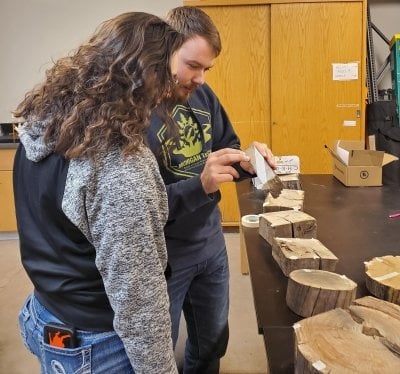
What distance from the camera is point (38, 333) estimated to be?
90 centimetres

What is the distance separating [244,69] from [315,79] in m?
0.58

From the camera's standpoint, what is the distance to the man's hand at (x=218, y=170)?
1.17 meters

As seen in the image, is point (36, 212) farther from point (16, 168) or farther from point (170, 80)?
point (170, 80)

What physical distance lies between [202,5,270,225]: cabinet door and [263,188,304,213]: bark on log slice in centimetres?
168

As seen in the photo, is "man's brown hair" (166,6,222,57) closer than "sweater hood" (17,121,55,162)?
No

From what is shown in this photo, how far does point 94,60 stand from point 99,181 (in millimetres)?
219

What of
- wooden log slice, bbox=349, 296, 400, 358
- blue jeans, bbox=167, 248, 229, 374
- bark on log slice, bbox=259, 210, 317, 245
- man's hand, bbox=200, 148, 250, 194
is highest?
man's hand, bbox=200, 148, 250, 194

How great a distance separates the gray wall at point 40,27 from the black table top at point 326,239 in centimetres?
266

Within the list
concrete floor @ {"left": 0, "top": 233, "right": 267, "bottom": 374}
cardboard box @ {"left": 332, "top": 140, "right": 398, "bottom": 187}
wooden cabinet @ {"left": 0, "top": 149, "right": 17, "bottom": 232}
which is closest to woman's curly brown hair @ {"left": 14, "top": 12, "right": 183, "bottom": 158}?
concrete floor @ {"left": 0, "top": 233, "right": 267, "bottom": 374}

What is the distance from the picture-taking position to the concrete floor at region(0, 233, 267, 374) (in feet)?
6.67

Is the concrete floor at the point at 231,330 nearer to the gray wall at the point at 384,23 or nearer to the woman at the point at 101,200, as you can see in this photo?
the woman at the point at 101,200

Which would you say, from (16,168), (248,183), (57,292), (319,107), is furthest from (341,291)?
(319,107)

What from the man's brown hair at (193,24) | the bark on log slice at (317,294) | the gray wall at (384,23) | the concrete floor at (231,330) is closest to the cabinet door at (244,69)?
the concrete floor at (231,330)

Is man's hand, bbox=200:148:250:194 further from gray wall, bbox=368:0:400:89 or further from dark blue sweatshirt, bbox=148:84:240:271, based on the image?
gray wall, bbox=368:0:400:89
